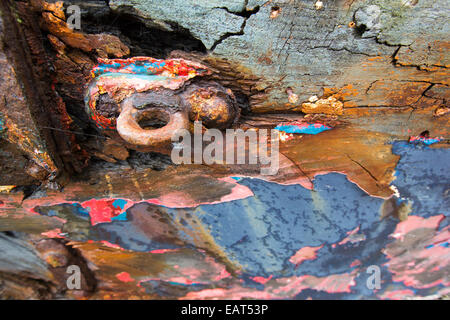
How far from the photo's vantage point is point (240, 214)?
1337 mm

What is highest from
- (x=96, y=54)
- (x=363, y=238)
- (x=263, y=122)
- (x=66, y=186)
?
(x=96, y=54)

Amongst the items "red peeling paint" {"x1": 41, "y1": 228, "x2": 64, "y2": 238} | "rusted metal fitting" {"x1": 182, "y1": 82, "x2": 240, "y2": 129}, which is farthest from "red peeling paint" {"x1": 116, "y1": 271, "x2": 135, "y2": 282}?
"rusted metal fitting" {"x1": 182, "y1": 82, "x2": 240, "y2": 129}

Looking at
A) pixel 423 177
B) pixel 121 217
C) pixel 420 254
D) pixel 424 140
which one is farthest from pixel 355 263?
pixel 121 217

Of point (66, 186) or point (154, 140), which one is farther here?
point (66, 186)

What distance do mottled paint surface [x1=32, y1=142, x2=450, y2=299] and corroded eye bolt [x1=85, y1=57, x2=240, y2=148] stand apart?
1.44ft

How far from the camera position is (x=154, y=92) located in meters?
0.96

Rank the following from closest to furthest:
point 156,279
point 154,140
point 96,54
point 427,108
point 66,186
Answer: point 154,140 < point 96,54 < point 427,108 < point 66,186 < point 156,279

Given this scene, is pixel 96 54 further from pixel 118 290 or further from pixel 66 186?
pixel 118 290

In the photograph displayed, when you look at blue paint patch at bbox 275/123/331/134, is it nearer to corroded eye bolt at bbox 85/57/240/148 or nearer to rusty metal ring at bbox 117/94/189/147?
corroded eye bolt at bbox 85/57/240/148

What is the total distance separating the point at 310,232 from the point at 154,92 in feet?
3.30

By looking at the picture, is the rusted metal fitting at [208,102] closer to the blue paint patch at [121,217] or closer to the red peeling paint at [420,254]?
the blue paint patch at [121,217]

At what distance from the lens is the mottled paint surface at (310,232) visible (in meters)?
1.28

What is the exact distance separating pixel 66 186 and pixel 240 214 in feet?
2.74

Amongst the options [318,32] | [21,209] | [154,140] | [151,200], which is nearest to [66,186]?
[21,209]
